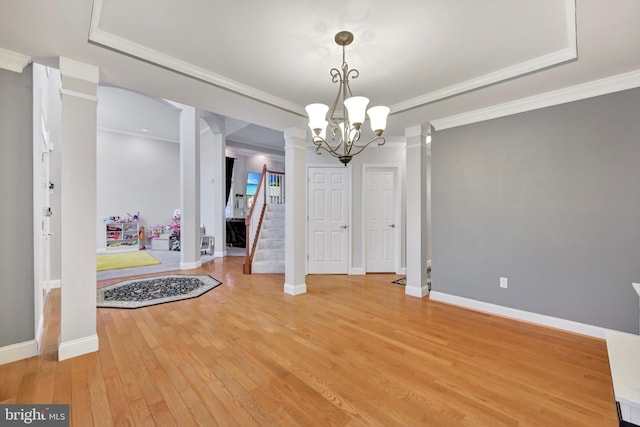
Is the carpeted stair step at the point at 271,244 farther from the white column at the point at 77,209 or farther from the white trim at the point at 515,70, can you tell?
the white trim at the point at 515,70

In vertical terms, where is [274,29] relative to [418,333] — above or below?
above

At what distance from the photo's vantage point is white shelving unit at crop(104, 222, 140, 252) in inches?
323

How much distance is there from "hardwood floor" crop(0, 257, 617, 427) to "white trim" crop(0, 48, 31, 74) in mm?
2357

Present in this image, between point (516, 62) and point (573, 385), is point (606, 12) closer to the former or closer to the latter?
point (516, 62)

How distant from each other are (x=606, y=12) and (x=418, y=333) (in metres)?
2.87

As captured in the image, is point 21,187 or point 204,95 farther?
point 204,95

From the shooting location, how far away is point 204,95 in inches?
116

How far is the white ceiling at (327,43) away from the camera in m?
1.84

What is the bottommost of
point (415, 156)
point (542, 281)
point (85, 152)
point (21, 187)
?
point (542, 281)

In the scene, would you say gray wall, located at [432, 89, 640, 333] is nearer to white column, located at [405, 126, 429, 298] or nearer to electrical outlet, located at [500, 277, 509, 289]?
electrical outlet, located at [500, 277, 509, 289]

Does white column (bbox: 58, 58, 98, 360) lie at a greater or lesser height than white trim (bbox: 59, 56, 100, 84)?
lesser

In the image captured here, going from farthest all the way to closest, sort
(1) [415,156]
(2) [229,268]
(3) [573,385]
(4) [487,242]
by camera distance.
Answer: (2) [229,268] → (1) [415,156] → (4) [487,242] → (3) [573,385]

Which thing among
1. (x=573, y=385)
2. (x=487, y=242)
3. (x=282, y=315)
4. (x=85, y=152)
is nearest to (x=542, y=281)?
(x=487, y=242)

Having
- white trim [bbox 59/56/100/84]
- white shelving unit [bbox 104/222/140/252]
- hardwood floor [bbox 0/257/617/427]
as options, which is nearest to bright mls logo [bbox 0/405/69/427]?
hardwood floor [bbox 0/257/617/427]
